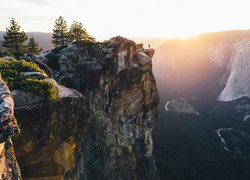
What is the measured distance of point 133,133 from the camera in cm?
6331

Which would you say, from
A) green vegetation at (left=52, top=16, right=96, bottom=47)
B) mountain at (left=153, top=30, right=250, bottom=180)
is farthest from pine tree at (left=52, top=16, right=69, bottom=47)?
mountain at (left=153, top=30, right=250, bottom=180)

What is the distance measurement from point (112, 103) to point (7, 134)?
3838 centimetres

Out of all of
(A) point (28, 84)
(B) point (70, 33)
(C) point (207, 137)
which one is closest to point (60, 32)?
(B) point (70, 33)

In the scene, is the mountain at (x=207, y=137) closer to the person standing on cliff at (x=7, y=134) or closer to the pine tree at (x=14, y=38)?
the pine tree at (x=14, y=38)

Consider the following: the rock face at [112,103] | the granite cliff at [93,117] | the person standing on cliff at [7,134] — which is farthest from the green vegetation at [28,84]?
the rock face at [112,103]

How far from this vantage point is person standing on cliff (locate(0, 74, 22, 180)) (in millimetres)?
18859

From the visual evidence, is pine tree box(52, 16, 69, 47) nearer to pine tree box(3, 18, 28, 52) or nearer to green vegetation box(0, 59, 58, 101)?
pine tree box(3, 18, 28, 52)

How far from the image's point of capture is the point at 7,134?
62.0ft

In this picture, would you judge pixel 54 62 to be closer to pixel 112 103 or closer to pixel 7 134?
pixel 112 103

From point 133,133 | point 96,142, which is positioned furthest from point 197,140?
point 96,142

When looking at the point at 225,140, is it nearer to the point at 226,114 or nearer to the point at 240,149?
the point at 240,149

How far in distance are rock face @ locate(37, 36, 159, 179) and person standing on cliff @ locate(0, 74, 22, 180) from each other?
2466 cm

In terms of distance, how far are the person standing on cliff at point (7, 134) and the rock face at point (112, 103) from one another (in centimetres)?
2466

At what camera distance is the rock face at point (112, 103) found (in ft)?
167
